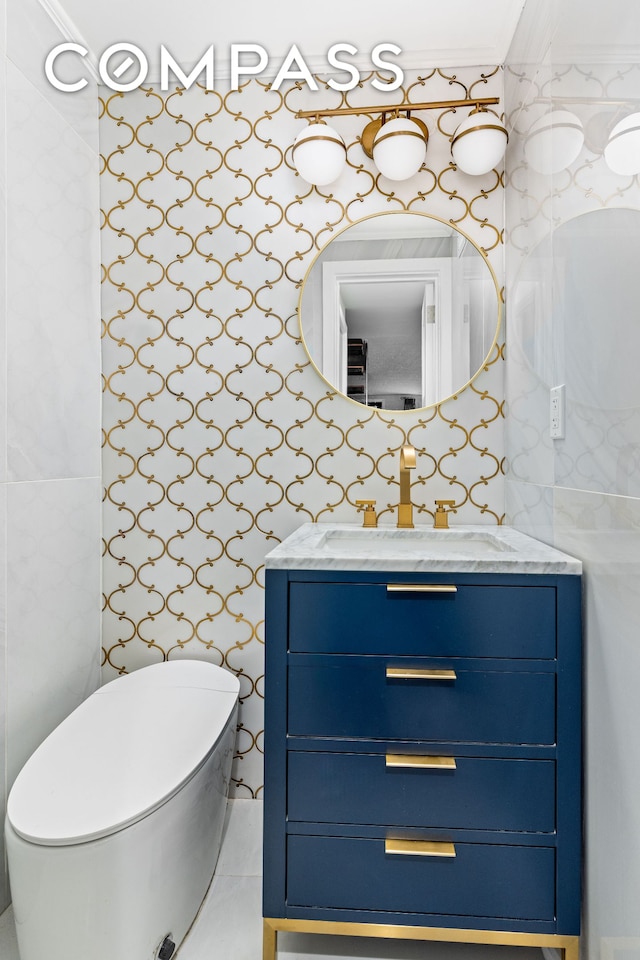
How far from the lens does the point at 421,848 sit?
123 cm

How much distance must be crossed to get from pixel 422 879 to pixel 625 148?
143 centimetres

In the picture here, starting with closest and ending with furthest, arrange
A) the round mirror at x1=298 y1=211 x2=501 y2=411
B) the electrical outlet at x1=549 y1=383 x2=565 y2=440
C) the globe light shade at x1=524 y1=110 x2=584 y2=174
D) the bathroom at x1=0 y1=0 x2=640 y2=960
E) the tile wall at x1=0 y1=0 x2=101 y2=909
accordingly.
→ the globe light shade at x1=524 y1=110 x2=584 y2=174
the electrical outlet at x1=549 y1=383 x2=565 y2=440
the tile wall at x1=0 y1=0 x2=101 y2=909
the bathroom at x1=0 y1=0 x2=640 y2=960
the round mirror at x1=298 y1=211 x2=501 y2=411

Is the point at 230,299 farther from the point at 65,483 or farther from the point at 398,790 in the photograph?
the point at 398,790

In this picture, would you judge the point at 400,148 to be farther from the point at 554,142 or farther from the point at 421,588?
the point at 421,588

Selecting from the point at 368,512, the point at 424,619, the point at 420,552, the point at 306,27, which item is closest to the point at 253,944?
the point at 424,619

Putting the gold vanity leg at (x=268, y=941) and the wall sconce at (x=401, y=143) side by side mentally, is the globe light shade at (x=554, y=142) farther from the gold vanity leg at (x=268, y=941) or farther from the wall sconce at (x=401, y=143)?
the gold vanity leg at (x=268, y=941)

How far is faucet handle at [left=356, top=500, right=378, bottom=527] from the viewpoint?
5.81 feet

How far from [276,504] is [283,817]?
35.6 inches

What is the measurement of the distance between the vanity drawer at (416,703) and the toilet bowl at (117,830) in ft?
0.98

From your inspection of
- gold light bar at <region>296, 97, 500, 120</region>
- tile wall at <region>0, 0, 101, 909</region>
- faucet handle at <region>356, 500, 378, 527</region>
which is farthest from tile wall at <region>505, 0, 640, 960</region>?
tile wall at <region>0, 0, 101, 909</region>

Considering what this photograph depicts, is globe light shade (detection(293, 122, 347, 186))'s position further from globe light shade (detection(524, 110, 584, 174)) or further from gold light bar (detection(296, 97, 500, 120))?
globe light shade (detection(524, 110, 584, 174))

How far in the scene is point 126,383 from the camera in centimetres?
194

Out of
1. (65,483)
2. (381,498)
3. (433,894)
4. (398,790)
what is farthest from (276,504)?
(433,894)

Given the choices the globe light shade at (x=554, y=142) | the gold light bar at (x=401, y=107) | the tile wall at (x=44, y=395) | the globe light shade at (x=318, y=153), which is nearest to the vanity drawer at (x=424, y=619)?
the tile wall at (x=44, y=395)
